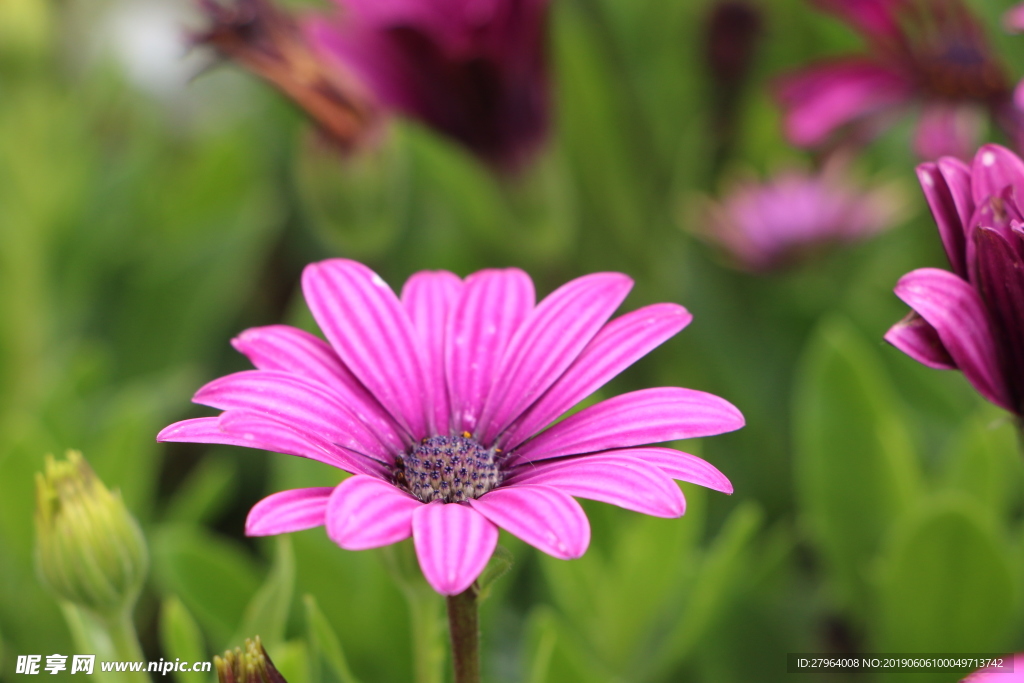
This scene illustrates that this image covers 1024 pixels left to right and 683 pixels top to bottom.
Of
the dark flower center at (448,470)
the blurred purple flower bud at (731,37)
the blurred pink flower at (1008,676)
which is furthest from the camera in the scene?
the blurred purple flower bud at (731,37)

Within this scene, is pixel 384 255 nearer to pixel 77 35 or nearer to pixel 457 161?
pixel 457 161

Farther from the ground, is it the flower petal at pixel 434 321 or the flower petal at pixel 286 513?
the flower petal at pixel 434 321

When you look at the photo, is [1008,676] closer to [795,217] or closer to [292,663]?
[292,663]

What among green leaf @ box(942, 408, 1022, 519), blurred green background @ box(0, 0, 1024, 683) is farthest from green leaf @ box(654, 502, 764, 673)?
green leaf @ box(942, 408, 1022, 519)

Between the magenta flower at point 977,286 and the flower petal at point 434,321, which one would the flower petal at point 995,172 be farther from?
the flower petal at point 434,321

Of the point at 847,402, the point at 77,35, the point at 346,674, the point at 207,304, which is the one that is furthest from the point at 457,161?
the point at 77,35

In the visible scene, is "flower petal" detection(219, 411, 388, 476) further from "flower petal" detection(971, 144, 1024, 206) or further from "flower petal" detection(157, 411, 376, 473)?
"flower petal" detection(971, 144, 1024, 206)

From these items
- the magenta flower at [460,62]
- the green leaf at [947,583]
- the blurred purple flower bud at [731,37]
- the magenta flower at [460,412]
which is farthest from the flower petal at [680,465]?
the blurred purple flower bud at [731,37]
